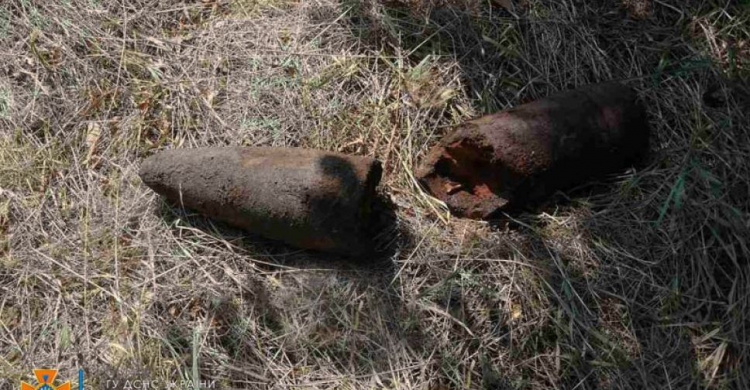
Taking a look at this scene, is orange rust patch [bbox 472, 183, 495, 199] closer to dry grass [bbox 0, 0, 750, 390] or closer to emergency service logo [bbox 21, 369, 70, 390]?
dry grass [bbox 0, 0, 750, 390]

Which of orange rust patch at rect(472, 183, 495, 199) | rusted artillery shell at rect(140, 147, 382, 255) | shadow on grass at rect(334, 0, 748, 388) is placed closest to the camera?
shadow on grass at rect(334, 0, 748, 388)

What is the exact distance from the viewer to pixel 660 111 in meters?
3.20

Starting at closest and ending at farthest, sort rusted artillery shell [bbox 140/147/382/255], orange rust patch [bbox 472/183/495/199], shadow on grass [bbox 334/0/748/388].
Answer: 1. shadow on grass [bbox 334/0/748/388]
2. rusted artillery shell [bbox 140/147/382/255]
3. orange rust patch [bbox 472/183/495/199]

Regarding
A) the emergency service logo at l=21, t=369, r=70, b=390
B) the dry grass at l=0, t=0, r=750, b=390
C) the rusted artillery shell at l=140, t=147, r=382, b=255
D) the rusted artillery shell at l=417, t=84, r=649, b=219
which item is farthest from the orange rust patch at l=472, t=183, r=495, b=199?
the emergency service logo at l=21, t=369, r=70, b=390

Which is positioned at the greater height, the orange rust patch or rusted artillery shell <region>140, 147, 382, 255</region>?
rusted artillery shell <region>140, 147, 382, 255</region>

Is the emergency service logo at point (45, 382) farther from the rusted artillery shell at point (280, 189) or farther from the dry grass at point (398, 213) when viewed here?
the rusted artillery shell at point (280, 189)

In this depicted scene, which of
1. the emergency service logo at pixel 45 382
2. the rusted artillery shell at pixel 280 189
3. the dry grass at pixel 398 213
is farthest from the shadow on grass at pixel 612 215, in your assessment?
the emergency service logo at pixel 45 382

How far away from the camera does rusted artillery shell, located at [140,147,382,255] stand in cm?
282

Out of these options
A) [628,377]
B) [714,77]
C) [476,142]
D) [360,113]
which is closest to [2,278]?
[360,113]

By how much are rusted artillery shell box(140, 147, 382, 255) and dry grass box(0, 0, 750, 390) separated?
0.14m

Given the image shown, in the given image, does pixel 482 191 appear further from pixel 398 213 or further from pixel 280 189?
pixel 280 189

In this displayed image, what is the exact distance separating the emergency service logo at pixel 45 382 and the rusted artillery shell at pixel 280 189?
32.5 inches

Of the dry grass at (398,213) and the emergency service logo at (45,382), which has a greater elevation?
the dry grass at (398,213)

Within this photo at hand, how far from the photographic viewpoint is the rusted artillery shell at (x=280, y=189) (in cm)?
282
